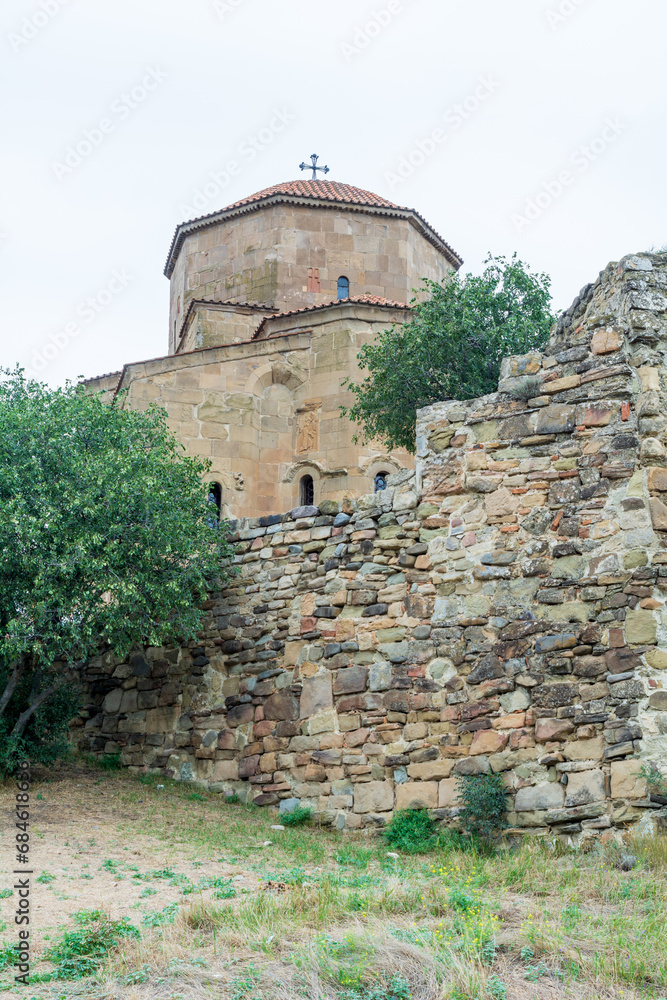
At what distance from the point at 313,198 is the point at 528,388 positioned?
1623 centimetres

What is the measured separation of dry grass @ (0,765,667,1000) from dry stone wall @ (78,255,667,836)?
870 millimetres

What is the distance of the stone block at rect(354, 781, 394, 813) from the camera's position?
11.0m

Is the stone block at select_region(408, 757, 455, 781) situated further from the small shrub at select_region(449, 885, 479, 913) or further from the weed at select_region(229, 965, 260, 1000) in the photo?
the weed at select_region(229, 965, 260, 1000)

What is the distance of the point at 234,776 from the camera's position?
41.2 ft

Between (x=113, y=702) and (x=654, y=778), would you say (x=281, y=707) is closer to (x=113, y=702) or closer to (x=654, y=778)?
(x=113, y=702)

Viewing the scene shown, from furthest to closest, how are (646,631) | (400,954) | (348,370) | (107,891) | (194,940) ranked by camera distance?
(348,370) → (646,631) → (107,891) → (194,940) → (400,954)

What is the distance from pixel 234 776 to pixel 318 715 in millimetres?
1500

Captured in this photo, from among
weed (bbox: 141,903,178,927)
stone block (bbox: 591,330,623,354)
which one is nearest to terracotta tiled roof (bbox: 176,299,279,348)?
stone block (bbox: 591,330,623,354)

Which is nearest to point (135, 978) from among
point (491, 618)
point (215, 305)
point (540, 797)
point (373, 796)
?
point (540, 797)

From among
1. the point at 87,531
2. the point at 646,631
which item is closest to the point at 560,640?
the point at 646,631

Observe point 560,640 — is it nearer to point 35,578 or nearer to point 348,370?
point 35,578

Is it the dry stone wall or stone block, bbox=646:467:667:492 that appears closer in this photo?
the dry stone wall

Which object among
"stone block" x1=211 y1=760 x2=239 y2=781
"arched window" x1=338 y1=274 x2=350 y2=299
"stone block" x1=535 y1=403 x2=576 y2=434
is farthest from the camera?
"arched window" x1=338 y1=274 x2=350 y2=299

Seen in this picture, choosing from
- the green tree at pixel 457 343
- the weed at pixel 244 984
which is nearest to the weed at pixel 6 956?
the weed at pixel 244 984
